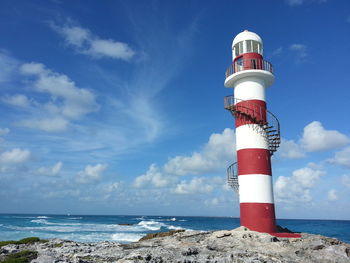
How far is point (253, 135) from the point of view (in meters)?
13.0

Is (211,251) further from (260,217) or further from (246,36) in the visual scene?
(246,36)

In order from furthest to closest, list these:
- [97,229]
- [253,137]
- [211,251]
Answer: [97,229], [253,137], [211,251]

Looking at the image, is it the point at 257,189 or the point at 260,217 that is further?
the point at 257,189

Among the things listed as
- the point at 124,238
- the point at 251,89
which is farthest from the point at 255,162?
the point at 124,238

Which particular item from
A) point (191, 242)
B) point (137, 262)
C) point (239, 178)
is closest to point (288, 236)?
point (239, 178)

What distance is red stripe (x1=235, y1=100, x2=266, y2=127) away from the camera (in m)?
13.0

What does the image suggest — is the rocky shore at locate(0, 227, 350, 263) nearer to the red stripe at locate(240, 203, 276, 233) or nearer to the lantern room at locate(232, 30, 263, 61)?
the red stripe at locate(240, 203, 276, 233)

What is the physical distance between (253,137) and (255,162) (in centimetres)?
111

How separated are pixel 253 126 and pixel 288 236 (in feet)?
15.7

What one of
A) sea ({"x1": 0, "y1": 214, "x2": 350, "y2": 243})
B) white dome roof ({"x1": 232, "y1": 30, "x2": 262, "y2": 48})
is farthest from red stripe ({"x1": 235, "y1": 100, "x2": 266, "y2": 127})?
sea ({"x1": 0, "y1": 214, "x2": 350, "y2": 243})

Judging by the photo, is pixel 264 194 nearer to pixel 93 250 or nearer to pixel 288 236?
pixel 288 236

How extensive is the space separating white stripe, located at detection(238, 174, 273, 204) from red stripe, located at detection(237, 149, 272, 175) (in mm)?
216

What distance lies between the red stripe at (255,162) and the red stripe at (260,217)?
56.5 inches

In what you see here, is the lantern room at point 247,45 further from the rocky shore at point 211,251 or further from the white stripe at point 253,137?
the rocky shore at point 211,251
